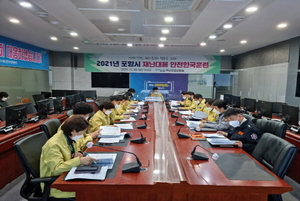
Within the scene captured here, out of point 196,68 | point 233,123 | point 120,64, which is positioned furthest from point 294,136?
point 120,64

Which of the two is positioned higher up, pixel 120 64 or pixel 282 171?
pixel 120 64

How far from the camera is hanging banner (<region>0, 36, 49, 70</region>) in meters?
4.66

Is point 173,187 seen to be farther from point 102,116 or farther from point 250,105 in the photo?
point 250,105

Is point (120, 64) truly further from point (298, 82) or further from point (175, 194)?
point (175, 194)

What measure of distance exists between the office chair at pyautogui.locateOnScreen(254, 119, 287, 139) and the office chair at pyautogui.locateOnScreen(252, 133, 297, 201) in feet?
1.44

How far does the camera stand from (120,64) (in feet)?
24.2

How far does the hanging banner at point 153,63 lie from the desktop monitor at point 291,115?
15.2 feet

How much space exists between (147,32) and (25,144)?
Answer: 10.0 ft

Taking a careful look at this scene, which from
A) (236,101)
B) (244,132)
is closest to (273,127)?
(244,132)

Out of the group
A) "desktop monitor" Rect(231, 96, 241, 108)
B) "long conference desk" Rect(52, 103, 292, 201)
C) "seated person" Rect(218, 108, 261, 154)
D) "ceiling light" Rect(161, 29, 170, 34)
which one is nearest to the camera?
"long conference desk" Rect(52, 103, 292, 201)

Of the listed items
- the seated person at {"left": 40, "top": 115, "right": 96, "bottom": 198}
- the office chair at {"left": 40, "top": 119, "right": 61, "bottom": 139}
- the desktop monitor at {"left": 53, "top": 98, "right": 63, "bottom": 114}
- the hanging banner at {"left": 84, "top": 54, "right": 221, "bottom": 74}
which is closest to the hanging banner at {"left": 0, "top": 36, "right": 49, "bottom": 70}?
the hanging banner at {"left": 84, "top": 54, "right": 221, "bottom": 74}

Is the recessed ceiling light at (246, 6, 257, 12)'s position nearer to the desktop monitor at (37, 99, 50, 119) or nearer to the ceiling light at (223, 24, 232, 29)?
the ceiling light at (223, 24, 232, 29)

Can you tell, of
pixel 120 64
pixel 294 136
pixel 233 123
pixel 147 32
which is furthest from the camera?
pixel 120 64

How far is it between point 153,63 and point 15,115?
5.36 meters
